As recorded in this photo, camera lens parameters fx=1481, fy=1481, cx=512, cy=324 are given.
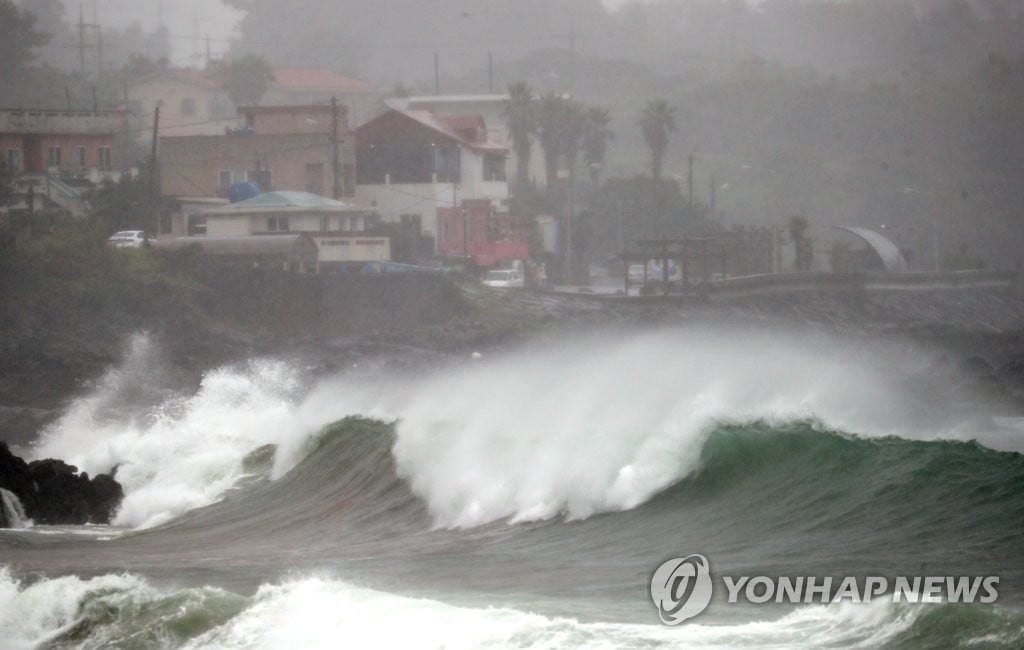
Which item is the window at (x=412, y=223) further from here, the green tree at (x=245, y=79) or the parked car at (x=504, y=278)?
the green tree at (x=245, y=79)

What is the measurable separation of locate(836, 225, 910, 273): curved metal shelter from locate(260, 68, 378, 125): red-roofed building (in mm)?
50418

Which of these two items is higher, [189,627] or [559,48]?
[559,48]

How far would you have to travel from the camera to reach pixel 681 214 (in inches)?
3002

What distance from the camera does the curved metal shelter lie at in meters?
57.7

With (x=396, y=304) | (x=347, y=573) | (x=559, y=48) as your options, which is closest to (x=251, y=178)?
(x=396, y=304)

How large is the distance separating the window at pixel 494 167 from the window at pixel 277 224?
13.6 meters

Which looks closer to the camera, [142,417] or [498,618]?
[498,618]

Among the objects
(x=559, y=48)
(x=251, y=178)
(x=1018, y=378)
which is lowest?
(x=1018, y=378)

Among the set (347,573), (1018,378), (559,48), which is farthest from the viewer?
(559,48)

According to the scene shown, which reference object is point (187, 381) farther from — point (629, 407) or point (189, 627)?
point (189, 627)

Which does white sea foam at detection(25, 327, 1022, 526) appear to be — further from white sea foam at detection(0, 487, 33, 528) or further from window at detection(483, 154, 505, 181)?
window at detection(483, 154, 505, 181)

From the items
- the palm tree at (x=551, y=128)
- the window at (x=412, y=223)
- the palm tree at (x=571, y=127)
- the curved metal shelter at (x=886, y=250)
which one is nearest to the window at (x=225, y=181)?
the window at (x=412, y=223)

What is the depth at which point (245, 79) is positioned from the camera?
9550 centimetres

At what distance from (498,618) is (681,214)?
6623 centimetres
